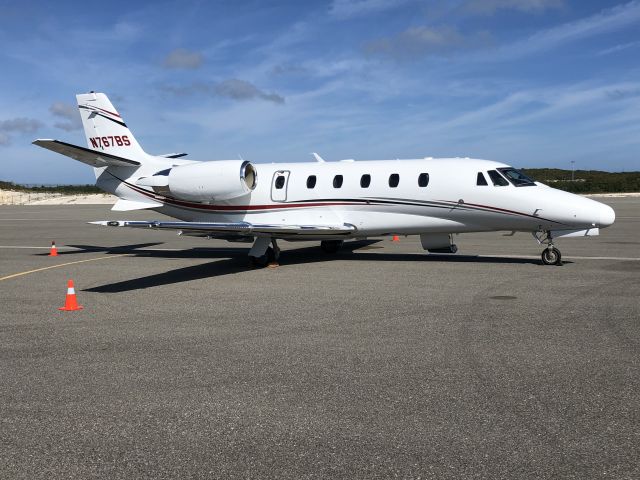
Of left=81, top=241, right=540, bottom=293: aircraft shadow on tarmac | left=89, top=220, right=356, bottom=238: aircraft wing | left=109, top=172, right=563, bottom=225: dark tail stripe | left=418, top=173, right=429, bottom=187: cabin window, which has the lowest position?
left=81, top=241, right=540, bottom=293: aircraft shadow on tarmac

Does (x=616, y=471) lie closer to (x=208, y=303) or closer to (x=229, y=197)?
(x=208, y=303)

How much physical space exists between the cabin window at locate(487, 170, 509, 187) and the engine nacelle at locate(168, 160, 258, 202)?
6.59 meters

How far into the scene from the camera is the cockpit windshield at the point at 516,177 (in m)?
15.4

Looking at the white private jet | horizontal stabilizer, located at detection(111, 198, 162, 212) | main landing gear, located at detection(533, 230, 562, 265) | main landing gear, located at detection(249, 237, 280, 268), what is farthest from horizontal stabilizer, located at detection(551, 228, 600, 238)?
horizontal stabilizer, located at detection(111, 198, 162, 212)

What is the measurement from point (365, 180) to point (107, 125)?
9173 mm

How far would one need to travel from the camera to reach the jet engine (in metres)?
17.3

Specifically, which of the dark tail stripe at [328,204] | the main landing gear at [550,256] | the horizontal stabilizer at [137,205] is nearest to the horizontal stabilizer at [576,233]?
the main landing gear at [550,256]

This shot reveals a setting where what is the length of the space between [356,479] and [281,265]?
12699mm

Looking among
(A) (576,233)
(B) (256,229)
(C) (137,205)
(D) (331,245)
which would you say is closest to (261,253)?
(B) (256,229)

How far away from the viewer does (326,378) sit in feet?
20.9

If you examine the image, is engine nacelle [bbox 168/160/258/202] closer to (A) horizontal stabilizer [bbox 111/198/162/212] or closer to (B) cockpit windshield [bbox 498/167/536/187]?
(A) horizontal stabilizer [bbox 111/198/162/212]

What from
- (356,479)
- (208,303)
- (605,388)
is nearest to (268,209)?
(208,303)

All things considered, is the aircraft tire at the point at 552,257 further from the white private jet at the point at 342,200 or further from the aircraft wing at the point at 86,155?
the aircraft wing at the point at 86,155

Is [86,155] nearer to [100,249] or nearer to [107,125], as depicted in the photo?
[107,125]
